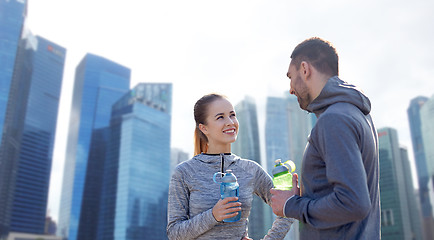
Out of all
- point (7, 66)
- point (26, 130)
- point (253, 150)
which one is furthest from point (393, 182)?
point (7, 66)

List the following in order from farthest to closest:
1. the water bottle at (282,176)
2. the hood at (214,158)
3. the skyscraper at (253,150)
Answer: the skyscraper at (253,150) → the hood at (214,158) → the water bottle at (282,176)

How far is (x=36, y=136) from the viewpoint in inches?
5138

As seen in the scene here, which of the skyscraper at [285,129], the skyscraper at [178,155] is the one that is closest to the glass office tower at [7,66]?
the skyscraper at [178,155]

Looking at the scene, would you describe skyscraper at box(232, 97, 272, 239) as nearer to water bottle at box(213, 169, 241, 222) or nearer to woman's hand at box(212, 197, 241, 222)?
water bottle at box(213, 169, 241, 222)

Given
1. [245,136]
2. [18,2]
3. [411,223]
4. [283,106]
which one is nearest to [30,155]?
[18,2]

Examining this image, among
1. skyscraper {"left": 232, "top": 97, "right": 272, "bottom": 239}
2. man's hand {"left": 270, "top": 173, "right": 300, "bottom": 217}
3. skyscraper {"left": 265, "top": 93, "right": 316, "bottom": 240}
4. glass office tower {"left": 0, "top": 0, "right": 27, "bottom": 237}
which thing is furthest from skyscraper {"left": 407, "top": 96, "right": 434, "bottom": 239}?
man's hand {"left": 270, "top": 173, "right": 300, "bottom": 217}

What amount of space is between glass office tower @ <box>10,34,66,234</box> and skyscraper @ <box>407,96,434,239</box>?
137908 millimetres

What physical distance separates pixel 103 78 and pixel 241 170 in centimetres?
16132

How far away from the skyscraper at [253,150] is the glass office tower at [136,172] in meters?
30.2

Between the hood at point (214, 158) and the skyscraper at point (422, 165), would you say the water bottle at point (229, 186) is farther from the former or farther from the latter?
the skyscraper at point (422, 165)

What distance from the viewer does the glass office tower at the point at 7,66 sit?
116 meters

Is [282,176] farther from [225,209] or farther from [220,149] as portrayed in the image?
[220,149]

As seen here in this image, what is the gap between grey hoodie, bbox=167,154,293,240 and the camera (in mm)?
3180

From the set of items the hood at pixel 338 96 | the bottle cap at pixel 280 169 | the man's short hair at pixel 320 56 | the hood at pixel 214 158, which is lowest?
the bottle cap at pixel 280 169
